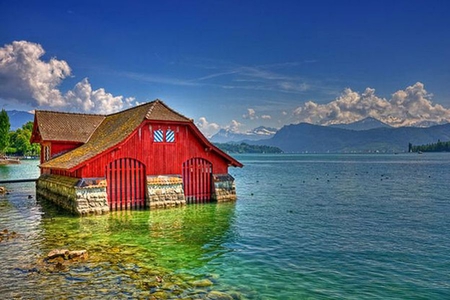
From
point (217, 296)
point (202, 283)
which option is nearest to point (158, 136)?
point (202, 283)

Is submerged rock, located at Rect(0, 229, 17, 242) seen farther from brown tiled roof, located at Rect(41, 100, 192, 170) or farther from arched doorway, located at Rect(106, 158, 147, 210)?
arched doorway, located at Rect(106, 158, 147, 210)

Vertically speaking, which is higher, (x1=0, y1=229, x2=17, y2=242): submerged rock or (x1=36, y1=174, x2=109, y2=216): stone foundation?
(x1=36, y1=174, x2=109, y2=216): stone foundation

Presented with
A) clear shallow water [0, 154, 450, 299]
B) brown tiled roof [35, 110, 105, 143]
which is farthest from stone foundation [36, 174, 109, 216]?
brown tiled roof [35, 110, 105, 143]

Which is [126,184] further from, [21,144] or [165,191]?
[21,144]

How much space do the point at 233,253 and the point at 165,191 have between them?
13.7 metres

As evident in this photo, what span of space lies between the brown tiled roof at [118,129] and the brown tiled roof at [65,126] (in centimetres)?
179

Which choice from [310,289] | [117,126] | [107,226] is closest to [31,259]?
[107,226]

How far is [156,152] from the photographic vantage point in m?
30.2

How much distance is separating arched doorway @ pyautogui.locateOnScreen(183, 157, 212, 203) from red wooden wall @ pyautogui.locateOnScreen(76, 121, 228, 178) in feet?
1.70

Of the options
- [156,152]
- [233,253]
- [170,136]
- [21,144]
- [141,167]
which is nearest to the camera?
[233,253]

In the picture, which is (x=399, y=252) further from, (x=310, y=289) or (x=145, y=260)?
(x=145, y=260)

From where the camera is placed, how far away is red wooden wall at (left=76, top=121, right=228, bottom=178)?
27.4 m

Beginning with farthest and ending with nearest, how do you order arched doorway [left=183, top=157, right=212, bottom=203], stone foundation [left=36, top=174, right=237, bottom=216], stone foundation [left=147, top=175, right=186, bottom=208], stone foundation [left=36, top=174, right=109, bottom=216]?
arched doorway [left=183, top=157, right=212, bottom=203] < stone foundation [left=147, top=175, right=186, bottom=208] < stone foundation [left=36, top=174, right=237, bottom=216] < stone foundation [left=36, top=174, right=109, bottom=216]

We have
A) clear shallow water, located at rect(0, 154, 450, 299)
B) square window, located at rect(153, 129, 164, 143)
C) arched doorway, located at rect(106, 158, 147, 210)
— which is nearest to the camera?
clear shallow water, located at rect(0, 154, 450, 299)
